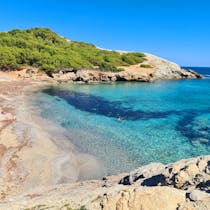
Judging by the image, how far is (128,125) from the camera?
3028cm

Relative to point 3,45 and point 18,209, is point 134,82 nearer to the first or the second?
point 3,45

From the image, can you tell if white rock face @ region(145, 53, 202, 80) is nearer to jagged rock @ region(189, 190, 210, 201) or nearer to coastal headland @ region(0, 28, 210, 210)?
coastal headland @ region(0, 28, 210, 210)

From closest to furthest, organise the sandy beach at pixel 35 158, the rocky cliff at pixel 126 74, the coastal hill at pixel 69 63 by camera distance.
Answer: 1. the sandy beach at pixel 35 158
2. the rocky cliff at pixel 126 74
3. the coastal hill at pixel 69 63

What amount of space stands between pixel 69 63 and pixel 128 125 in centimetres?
4660

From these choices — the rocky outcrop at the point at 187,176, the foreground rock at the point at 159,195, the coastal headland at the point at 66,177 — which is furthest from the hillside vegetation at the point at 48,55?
the rocky outcrop at the point at 187,176

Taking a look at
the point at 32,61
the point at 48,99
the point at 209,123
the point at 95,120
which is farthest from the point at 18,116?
the point at 32,61

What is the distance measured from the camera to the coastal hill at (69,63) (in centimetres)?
6950

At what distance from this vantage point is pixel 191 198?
25.4 ft

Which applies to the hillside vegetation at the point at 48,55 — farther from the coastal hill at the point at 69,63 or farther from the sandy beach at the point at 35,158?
the sandy beach at the point at 35,158

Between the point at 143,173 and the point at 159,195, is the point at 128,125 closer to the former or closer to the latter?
the point at 143,173

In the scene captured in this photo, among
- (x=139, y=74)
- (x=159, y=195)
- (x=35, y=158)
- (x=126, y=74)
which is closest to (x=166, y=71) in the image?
(x=139, y=74)

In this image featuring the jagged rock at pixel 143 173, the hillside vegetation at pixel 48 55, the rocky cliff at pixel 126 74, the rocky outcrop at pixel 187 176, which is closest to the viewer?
the rocky outcrop at pixel 187 176

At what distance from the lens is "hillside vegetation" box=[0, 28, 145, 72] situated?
230 feet

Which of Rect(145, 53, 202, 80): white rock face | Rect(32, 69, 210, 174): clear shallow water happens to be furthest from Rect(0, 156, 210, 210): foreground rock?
Rect(145, 53, 202, 80): white rock face
